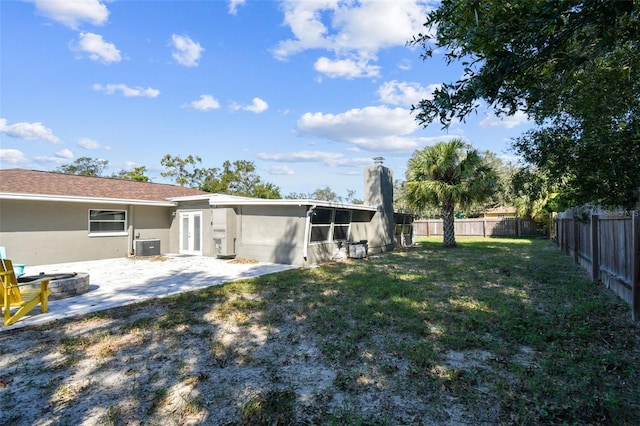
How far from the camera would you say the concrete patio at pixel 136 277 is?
20.0 ft

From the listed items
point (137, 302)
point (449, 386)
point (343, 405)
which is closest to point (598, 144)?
point (449, 386)

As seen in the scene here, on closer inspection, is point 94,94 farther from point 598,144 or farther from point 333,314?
point 598,144

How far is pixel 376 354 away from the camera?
154 inches

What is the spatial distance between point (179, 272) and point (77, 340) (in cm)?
580

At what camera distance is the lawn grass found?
2762 mm

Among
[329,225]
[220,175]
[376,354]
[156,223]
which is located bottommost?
[376,354]

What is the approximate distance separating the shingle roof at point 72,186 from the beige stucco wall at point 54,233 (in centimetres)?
45

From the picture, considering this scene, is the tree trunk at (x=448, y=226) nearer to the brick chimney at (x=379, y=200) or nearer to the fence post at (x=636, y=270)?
the brick chimney at (x=379, y=200)

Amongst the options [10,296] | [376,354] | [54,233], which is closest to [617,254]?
[376,354]

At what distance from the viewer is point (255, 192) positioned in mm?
35062

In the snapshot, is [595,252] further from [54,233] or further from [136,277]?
[54,233]

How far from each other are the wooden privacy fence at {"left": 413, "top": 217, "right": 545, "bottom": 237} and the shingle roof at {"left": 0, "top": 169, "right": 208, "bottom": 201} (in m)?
18.6

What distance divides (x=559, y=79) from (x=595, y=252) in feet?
17.2

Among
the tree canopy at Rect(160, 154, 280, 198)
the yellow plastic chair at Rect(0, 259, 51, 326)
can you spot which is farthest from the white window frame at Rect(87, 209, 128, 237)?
the tree canopy at Rect(160, 154, 280, 198)
